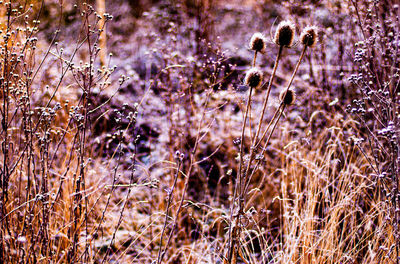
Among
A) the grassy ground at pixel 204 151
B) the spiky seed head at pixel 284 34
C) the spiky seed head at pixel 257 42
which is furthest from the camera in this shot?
the grassy ground at pixel 204 151

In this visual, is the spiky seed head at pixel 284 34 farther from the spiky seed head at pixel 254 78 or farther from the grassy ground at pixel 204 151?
the grassy ground at pixel 204 151

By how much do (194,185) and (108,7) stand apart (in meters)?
5.79

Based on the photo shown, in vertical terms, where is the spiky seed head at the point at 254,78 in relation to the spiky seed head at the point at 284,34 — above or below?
below

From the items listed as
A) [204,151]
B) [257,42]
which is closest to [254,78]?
[257,42]

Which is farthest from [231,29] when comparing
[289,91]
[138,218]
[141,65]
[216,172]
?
[289,91]

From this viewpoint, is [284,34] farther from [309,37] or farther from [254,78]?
[254,78]

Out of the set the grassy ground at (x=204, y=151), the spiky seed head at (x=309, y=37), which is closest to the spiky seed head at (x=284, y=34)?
the spiky seed head at (x=309, y=37)

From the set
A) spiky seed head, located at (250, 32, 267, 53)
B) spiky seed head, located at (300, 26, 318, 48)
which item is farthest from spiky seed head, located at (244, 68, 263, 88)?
spiky seed head, located at (300, 26, 318, 48)

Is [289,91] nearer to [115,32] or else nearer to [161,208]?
[161,208]

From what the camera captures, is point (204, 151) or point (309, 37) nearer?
point (309, 37)

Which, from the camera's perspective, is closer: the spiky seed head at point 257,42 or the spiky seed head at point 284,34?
the spiky seed head at point 284,34

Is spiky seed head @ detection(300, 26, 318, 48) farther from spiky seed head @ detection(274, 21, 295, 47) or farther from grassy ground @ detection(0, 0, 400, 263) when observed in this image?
grassy ground @ detection(0, 0, 400, 263)

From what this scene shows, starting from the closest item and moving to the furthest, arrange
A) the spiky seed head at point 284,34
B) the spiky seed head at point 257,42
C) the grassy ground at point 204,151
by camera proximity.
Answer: the spiky seed head at point 284,34 → the spiky seed head at point 257,42 → the grassy ground at point 204,151

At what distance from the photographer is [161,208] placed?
11.2 ft
